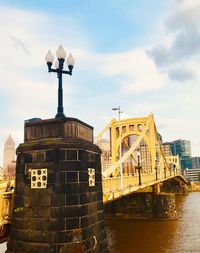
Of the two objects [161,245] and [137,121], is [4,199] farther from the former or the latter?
[137,121]

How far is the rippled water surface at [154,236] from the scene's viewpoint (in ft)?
57.9

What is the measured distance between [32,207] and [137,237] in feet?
47.9

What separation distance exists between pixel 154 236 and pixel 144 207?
7183 millimetres

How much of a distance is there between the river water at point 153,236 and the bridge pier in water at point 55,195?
1011 cm

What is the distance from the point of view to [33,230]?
25.5ft

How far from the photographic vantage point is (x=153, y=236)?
67.7 ft

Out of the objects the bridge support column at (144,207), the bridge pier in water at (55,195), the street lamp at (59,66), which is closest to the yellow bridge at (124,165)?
the bridge pier in water at (55,195)

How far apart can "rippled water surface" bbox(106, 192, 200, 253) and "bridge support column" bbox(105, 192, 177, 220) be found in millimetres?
1078

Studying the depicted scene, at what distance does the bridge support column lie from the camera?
27219 millimetres

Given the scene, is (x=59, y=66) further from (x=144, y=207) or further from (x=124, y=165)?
(x=124, y=165)

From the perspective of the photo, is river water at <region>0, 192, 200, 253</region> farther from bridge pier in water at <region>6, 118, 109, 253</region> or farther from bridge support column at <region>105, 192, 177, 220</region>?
bridge pier in water at <region>6, 118, 109, 253</region>

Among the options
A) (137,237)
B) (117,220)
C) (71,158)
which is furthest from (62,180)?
(117,220)

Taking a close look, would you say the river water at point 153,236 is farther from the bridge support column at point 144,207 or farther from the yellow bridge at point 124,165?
the yellow bridge at point 124,165

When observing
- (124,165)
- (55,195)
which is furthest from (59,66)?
(124,165)
